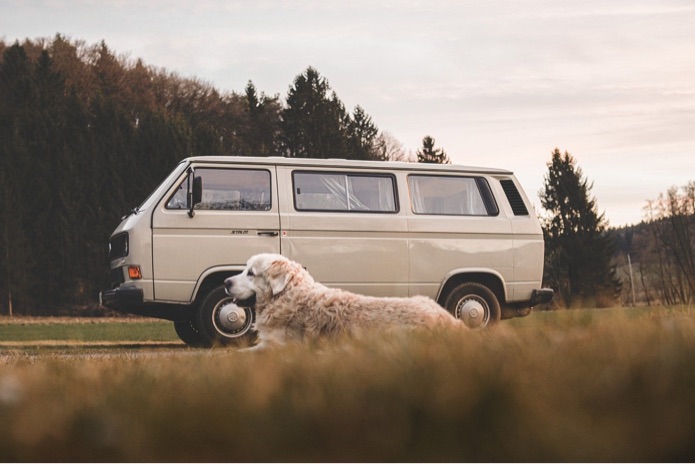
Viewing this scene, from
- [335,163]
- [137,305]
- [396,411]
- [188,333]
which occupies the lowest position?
[188,333]

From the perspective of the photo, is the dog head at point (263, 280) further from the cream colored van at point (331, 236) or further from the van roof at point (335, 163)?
the van roof at point (335, 163)

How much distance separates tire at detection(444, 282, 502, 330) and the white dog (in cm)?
367

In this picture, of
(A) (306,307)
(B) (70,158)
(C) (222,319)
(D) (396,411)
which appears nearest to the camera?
(D) (396,411)

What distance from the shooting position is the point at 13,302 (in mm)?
27953

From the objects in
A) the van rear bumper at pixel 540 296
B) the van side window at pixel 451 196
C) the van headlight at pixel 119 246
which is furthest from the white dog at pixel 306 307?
the van rear bumper at pixel 540 296

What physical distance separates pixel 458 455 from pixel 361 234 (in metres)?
8.57

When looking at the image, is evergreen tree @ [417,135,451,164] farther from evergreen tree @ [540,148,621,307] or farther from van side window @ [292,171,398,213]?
van side window @ [292,171,398,213]

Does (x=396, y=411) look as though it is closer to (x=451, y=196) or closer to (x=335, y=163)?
(x=335, y=163)

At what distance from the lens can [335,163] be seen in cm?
1065

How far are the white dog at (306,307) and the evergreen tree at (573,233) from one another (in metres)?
41.2

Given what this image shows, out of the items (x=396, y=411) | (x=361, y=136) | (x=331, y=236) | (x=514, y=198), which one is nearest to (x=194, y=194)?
(x=331, y=236)

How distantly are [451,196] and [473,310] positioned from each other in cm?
161

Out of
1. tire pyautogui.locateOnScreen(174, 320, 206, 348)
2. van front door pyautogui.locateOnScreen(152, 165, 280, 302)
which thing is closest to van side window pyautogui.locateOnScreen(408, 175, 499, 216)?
van front door pyautogui.locateOnScreen(152, 165, 280, 302)

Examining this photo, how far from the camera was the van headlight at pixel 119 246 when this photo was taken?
10.1 m
